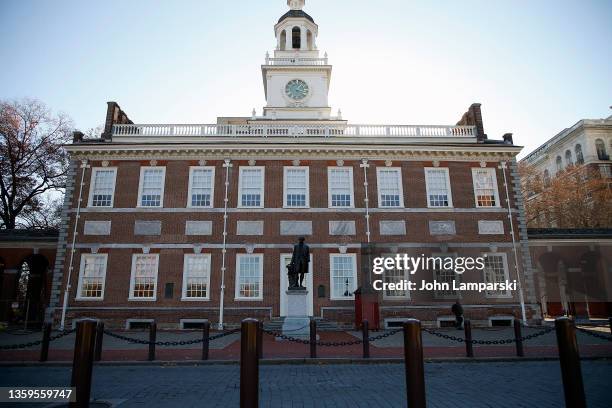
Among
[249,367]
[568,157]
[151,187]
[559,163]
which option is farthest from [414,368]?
[559,163]

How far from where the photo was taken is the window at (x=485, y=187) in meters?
22.9

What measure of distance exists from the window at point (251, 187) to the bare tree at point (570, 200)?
1114 inches

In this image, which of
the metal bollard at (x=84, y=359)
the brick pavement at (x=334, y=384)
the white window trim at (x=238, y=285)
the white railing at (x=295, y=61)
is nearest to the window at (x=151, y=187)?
the white window trim at (x=238, y=285)

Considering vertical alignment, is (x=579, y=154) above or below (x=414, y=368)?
above

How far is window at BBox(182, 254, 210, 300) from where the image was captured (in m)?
21.1

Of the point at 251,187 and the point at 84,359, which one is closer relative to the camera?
the point at 84,359

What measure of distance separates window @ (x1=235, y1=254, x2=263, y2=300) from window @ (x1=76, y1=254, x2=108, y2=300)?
712 centimetres

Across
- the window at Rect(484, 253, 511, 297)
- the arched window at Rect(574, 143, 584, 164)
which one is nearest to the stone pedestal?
the window at Rect(484, 253, 511, 297)

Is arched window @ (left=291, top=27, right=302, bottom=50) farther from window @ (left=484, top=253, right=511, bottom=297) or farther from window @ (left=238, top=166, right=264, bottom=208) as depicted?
window @ (left=484, top=253, right=511, bottom=297)

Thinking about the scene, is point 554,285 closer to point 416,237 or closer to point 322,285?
point 416,237

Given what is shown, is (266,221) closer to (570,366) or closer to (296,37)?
(570,366)

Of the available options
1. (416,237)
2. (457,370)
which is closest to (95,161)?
(416,237)

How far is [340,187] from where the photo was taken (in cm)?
2266

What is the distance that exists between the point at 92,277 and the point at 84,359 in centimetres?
1827
